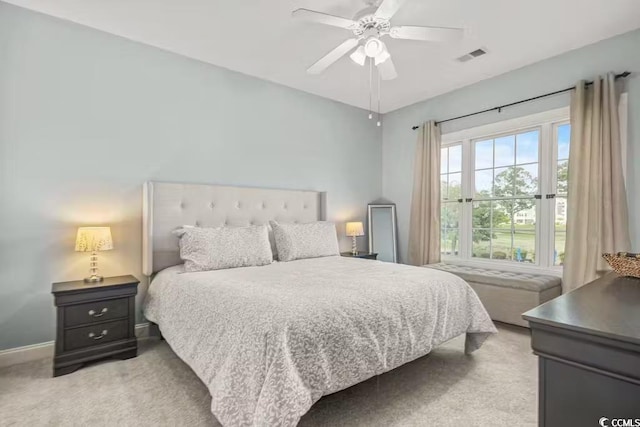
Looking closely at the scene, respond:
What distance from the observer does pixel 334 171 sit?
4531mm

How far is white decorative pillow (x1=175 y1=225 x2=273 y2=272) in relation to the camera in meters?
2.70

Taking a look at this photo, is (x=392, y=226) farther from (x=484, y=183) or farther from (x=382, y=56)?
(x=382, y=56)

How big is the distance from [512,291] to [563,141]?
169 cm

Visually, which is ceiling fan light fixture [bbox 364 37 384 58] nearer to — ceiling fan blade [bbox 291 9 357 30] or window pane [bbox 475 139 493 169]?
ceiling fan blade [bbox 291 9 357 30]

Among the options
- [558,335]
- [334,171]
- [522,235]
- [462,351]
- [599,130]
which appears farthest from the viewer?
[334,171]

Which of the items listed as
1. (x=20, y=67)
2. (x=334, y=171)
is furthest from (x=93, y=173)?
(x=334, y=171)

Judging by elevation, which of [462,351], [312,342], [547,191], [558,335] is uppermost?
[547,191]

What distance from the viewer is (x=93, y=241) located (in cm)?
246

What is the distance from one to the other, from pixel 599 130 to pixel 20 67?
16.3 feet

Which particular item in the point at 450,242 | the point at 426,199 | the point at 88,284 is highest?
the point at 426,199

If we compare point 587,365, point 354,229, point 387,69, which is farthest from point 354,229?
point 587,365

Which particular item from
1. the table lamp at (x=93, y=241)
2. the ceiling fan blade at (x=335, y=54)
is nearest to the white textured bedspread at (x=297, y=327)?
the table lamp at (x=93, y=241)

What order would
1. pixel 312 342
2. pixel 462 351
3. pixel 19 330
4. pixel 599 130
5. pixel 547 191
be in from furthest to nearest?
pixel 547 191 < pixel 599 130 < pixel 462 351 < pixel 19 330 < pixel 312 342

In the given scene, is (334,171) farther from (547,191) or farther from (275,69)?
(547,191)
